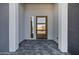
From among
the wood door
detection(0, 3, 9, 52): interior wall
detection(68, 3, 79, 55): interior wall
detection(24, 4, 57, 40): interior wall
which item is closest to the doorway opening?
the wood door

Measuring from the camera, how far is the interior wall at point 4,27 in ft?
16.8

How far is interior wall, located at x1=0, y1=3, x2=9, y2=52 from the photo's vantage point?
5105mm

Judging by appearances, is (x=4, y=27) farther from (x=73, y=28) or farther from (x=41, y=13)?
(x=41, y=13)

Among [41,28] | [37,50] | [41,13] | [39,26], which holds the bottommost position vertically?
[37,50]

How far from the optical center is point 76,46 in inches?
178

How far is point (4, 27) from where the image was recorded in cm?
516

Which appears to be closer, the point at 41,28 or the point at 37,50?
the point at 37,50

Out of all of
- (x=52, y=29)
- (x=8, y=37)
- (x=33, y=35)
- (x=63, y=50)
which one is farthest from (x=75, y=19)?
(x=33, y=35)

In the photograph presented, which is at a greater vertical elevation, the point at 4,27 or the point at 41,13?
the point at 41,13

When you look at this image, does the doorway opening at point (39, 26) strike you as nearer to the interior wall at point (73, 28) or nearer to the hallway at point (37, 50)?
the hallway at point (37, 50)

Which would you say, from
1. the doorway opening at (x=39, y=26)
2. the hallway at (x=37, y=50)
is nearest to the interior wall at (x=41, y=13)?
the doorway opening at (x=39, y=26)

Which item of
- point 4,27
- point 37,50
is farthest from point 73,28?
point 4,27

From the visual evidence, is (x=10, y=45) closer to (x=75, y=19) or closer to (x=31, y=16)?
(x=75, y=19)
